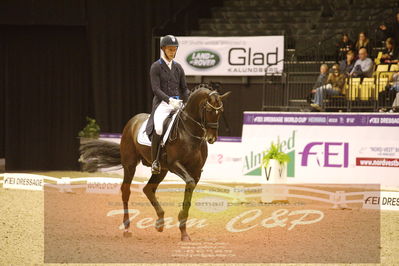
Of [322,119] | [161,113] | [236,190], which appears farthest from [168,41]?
[322,119]

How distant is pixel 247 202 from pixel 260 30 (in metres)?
7.90

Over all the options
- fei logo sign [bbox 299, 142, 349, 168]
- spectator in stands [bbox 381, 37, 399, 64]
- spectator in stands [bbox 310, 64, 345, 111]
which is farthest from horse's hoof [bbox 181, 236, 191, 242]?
spectator in stands [bbox 381, 37, 399, 64]

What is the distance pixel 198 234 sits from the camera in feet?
25.9

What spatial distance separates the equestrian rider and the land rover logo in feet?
28.4

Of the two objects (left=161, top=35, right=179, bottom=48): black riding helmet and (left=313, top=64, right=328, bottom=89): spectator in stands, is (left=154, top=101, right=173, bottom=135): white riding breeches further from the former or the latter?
(left=313, top=64, right=328, bottom=89): spectator in stands

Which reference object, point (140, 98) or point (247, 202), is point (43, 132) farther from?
point (247, 202)

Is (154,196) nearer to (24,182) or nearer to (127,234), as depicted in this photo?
(127,234)

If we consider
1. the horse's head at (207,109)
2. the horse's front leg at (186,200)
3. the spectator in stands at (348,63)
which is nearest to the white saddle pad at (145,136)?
the horse's head at (207,109)

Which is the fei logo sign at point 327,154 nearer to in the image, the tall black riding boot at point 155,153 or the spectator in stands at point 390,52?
the spectator in stands at point 390,52

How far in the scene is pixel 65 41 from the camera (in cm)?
1770

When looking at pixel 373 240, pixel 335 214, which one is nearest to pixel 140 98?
pixel 335 214

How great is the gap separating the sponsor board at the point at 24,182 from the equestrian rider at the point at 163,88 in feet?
17.0

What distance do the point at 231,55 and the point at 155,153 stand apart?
899cm

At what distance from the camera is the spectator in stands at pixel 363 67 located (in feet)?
47.8
